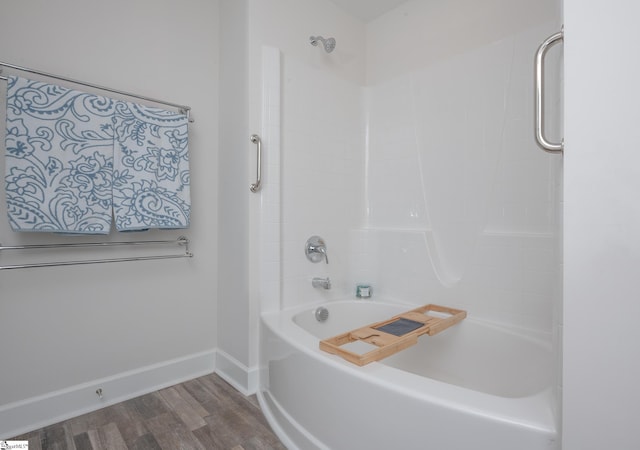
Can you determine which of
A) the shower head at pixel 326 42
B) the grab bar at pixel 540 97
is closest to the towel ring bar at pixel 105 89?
the shower head at pixel 326 42

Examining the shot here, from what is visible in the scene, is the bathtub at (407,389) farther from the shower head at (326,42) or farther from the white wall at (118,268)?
the shower head at (326,42)

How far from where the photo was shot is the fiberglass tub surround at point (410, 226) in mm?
1236

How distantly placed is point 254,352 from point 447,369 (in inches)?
42.0

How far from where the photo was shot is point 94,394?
1652mm

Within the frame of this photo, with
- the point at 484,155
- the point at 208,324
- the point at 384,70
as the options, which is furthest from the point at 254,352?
the point at 384,70

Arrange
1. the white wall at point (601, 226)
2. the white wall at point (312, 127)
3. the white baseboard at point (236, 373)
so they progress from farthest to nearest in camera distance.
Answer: the white wall at point (312, 127) → the white baseboard at point (236, 373) → the white wall at point (601, 226)

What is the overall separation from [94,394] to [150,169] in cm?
118

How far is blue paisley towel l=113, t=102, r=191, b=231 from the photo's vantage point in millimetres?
1638

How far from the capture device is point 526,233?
1.65 metres

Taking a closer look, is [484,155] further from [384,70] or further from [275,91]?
[275,91]

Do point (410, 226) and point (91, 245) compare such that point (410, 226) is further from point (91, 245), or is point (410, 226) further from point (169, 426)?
point (91, 245)

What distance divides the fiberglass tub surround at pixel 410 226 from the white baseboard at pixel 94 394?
1.68ft

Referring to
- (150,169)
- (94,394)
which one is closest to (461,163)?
(150,169)

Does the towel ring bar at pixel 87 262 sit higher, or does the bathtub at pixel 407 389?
the towel ring bar at pixel 87 262
